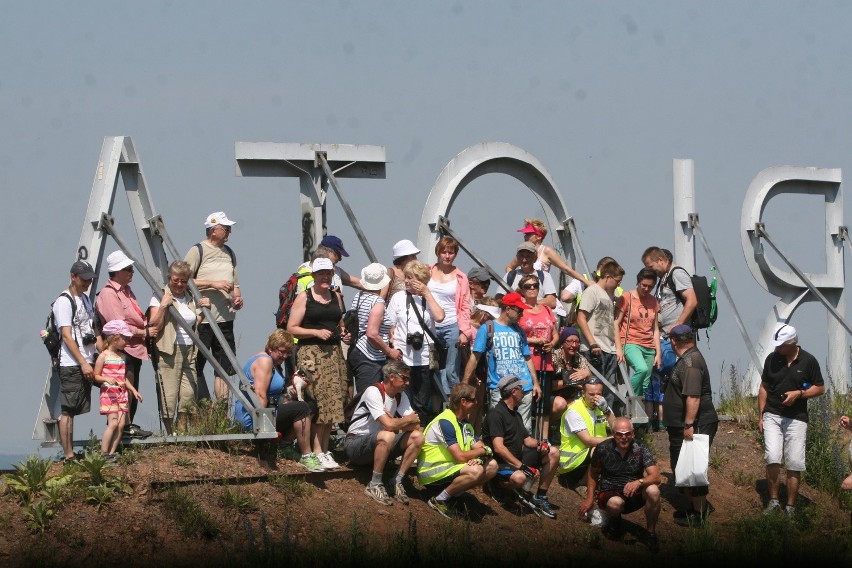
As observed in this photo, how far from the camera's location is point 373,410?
1320 cm

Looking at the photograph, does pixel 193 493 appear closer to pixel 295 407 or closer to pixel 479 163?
pixel 295 407

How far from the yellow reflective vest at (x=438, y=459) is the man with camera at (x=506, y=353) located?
0.53 metres

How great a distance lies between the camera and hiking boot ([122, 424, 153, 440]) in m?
13.1

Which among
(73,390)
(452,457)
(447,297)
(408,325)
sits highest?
(447,297)

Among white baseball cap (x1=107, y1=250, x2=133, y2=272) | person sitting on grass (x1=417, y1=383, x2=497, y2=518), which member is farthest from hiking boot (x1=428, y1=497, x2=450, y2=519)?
white baseball cap (x1=107, y1=250, x2=133, y2=272)

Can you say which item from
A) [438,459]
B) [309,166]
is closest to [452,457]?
[438,459]

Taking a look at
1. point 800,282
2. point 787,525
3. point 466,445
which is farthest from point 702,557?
point 800,282

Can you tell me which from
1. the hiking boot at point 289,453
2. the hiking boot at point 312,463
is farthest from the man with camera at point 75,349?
the hiking boot at point 312,463

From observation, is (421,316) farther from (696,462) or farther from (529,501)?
(696,462)

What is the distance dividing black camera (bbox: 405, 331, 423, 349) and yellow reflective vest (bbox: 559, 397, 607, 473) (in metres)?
1.65

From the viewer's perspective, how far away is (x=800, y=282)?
18.2 meters

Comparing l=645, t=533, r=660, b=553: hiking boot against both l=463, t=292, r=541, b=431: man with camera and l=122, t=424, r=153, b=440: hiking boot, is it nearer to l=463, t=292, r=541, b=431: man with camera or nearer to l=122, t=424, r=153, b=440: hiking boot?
l=463, t=292, r=541, b=431: man with camera

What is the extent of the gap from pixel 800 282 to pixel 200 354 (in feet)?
25.9

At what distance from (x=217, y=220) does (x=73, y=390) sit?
7.32ft
